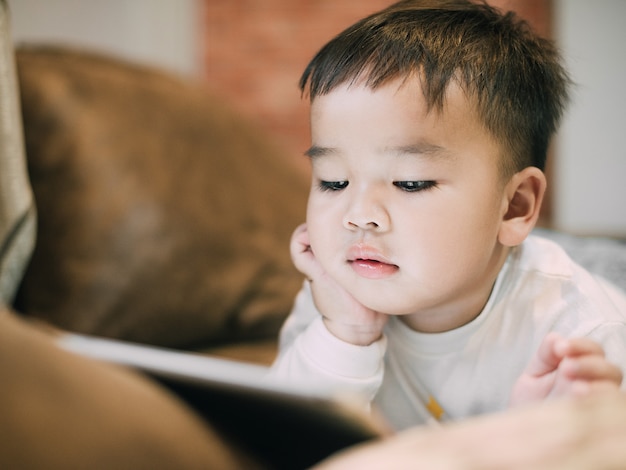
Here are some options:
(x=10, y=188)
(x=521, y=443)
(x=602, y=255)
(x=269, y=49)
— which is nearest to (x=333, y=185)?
(x=521, y=443)

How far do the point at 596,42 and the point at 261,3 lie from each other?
1373mm

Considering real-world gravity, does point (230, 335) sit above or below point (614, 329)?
below

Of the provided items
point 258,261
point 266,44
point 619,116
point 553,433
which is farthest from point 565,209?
point 553,433

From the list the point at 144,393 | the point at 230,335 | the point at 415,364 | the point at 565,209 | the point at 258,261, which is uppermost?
the point at 144,393

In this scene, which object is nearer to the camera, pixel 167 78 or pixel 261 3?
pixel 167 78

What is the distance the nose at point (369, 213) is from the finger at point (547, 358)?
0.56ft

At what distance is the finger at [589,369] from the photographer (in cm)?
54

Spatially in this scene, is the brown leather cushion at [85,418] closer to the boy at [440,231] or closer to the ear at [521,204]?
the boy at [440,231]

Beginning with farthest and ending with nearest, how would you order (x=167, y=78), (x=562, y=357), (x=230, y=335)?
(x=167, y=78), (x=230, y=335), (x=562, y=357)

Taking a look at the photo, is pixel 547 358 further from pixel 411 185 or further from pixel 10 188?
pixel 10 188

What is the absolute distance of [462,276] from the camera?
67 cm

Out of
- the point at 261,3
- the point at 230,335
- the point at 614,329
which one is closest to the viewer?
the point at 614,329

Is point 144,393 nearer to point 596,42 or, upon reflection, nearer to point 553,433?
point 553,433

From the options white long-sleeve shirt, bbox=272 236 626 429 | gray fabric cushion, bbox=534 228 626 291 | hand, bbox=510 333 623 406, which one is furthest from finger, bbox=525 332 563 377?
gray fabric cushion, bbox=534 228 626 291
